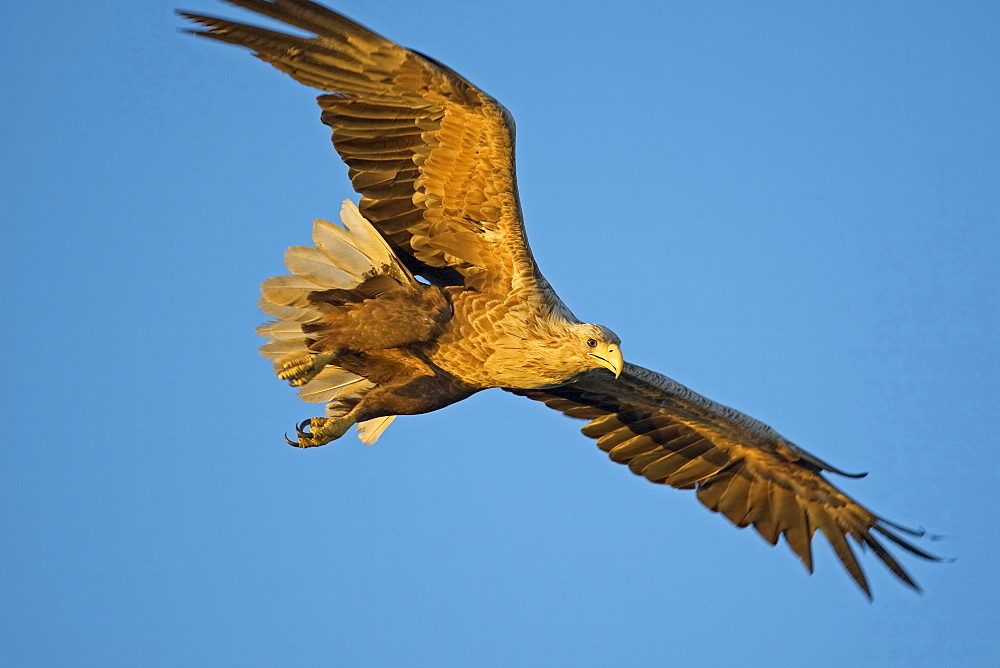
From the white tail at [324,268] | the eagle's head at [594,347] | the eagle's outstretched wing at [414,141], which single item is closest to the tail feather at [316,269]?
the white tail at [324,268]

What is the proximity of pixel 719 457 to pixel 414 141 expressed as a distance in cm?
328

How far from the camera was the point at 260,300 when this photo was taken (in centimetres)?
765

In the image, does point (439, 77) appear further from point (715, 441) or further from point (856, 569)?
point (856, 569)

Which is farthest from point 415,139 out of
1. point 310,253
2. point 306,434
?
point 306,434

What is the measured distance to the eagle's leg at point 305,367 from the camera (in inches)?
295

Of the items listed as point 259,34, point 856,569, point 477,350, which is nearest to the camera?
point 259,34

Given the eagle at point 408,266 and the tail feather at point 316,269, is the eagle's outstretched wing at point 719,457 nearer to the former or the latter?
the eagle at point 408,266

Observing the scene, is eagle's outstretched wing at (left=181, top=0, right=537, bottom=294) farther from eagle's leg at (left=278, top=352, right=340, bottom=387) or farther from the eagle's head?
eagle's leg at (left=278, top=352, right=340, bottom=387)

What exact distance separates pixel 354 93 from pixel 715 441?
357cm

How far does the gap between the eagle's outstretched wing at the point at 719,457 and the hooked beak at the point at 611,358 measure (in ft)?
4.16

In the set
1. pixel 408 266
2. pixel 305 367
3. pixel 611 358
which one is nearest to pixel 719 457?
pixel 611 358

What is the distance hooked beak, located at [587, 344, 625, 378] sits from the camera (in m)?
6.96

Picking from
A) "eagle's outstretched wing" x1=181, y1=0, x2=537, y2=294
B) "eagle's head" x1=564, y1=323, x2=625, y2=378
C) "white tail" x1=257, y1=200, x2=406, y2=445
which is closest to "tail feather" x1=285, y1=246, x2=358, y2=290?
"white tail" x1=257, y1=200, x2=406, y2=445

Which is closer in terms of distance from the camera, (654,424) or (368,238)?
(368,238)
